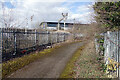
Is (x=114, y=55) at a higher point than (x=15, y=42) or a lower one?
lower

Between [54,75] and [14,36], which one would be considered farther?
[14,36]

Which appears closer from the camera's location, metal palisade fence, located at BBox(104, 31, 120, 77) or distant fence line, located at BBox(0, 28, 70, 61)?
metal palisade fence, located at BBox(104, 31, 120, 77)

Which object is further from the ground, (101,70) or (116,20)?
(116,20)

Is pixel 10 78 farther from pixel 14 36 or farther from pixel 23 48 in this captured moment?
pixel 23 48

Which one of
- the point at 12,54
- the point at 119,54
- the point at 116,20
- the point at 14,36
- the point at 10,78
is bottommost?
the point at 10,78

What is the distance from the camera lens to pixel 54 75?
4.30m

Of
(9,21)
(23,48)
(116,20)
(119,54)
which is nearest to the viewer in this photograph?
(119,54)

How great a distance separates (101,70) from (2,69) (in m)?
3.99

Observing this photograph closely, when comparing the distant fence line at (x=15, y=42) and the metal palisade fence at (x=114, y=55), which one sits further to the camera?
the distant fence line at (x=15, y=42)

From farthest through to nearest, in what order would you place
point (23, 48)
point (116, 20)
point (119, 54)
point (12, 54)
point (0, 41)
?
point (23, 48)
point (12, 54)
point (0, 41)
point (116, 20)
point (119, 54)

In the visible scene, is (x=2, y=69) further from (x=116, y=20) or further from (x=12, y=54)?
(x=116, y=20)

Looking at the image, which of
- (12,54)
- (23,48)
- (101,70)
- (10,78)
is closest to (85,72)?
(101,70)

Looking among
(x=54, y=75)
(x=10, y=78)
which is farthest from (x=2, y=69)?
(x=54, y=75)

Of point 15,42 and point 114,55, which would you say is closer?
point 114,55
